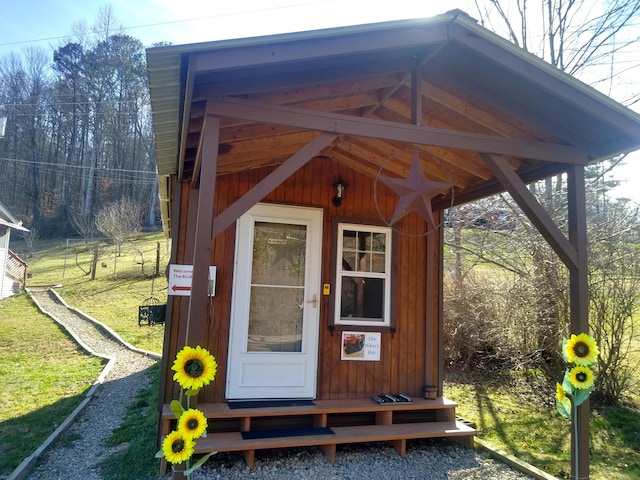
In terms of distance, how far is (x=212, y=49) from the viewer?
7.73 ft

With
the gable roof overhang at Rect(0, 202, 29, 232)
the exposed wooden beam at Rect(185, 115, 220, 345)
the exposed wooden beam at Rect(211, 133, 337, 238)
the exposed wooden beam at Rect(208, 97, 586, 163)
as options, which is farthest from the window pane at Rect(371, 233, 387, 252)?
the gable roof overhang at Rect(0, 202, 29, 232)

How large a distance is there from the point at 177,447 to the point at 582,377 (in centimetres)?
237

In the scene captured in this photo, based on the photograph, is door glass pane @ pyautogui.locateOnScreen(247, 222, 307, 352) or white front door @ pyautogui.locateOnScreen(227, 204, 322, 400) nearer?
white front door @ pyautogui.locateOnScreen(227, 204, 322, 400)

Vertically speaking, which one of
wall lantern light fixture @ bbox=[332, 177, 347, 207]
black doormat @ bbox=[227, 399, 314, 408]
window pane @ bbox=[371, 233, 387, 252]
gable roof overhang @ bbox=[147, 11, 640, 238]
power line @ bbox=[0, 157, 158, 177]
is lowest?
black doormat @ bbox=[227, 399, 314, 408]

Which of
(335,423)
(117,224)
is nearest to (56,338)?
(335,423)

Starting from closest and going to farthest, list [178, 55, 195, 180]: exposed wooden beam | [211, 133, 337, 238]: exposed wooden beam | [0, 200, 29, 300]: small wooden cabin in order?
[178, 55, 195, 180]: exposed wooden beam
[211, 133, 337, 238]: exposed wooden beam
[0, 200, 29, 300]: small wooden cabin

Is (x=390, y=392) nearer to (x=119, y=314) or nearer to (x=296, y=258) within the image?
(x=296, y=258)

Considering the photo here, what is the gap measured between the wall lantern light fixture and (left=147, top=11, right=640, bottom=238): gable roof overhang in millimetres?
693

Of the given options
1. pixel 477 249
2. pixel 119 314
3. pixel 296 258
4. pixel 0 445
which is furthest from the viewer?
pixel 119 314

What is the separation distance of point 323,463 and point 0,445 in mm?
2873

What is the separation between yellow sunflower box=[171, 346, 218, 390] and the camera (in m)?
2.13

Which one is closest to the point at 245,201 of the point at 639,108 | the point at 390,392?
the point at 390,392

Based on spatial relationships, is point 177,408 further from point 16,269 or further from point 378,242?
point 16,269

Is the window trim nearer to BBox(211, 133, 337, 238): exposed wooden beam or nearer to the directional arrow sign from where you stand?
the directional arrow sign
